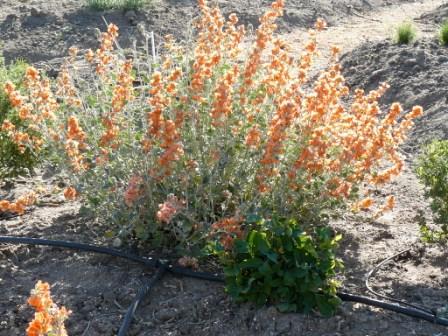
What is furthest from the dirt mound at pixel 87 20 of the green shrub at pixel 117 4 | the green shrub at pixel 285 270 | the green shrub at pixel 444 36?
the green shrub at pixel 285 270

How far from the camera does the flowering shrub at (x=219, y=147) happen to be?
3.77 metres

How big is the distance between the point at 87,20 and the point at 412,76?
15.9 feet

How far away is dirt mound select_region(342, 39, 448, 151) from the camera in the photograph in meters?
6.20

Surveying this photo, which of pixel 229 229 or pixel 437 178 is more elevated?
pixel 437 178

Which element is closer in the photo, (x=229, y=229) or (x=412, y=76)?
(x=229, y=229)

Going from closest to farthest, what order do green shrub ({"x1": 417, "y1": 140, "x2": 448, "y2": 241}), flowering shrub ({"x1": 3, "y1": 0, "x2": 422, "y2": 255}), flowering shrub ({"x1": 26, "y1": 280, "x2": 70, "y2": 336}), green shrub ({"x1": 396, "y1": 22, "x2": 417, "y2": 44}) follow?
flowering shrub ({"x1": 26, "y1": 280, "x2": 70, "y2": 336})
flowering shrub ({"x1": 3, "y1": 0, "x2": 422, "y2": 255})
green shrub ({"x1": 417, "y1": 140, "x2": 448, "y2": 241})
green shrub ({"x1": 396, "y1": 22, "x2": 417, "y2": 44})

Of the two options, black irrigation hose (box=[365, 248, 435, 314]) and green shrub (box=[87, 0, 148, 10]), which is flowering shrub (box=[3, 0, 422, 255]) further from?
green shrub (box=[87, 0, 148, 10])

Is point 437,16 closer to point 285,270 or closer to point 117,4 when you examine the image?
point 117,4

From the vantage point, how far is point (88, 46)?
367 inches

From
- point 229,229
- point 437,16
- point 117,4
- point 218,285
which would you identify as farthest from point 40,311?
point 437,16

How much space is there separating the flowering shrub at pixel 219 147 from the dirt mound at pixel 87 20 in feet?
16.4

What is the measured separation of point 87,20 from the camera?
33.3 feet

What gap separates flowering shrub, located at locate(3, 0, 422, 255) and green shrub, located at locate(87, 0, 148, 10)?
623 centimetres

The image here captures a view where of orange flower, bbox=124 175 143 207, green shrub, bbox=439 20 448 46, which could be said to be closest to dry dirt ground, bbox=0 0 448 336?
orange flower, bbox=124 175 143 207
